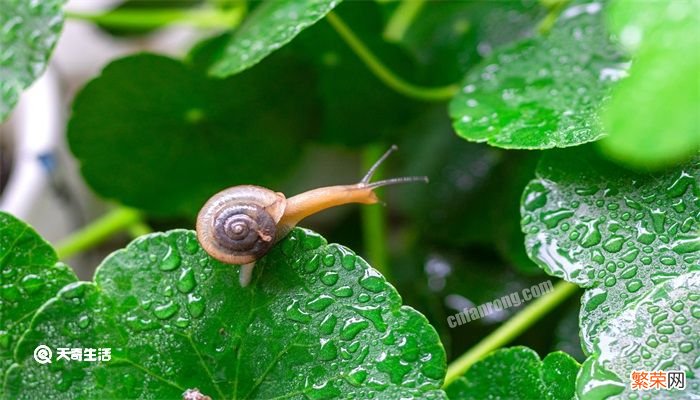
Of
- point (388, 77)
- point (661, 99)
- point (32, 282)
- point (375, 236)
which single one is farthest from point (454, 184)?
point (661, 99)

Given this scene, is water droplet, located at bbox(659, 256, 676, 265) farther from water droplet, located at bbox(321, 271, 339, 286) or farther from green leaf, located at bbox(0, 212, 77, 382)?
green leaf, located at bbox(0, 212, 77, 382)

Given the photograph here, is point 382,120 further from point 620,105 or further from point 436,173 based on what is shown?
point 620,105

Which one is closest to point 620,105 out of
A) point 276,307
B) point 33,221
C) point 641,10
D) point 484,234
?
point 641,10

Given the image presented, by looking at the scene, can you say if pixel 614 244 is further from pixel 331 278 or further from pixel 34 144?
pixel 34 144

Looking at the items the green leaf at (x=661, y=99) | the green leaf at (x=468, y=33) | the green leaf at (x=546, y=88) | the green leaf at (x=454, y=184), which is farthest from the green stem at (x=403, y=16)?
the green leaf at (x=661, y=99)

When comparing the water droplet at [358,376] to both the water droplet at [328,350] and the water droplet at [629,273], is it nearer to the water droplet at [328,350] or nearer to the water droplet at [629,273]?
the water droplet at [328,350]

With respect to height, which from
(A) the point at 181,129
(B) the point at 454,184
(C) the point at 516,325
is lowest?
(B) the point at 454,184
